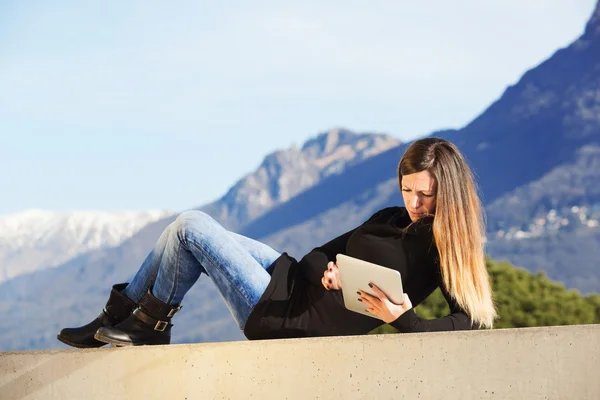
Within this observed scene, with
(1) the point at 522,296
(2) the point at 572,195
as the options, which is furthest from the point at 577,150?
(1) the point at 522,296

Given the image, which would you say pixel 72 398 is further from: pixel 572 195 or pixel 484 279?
pixel 572 195

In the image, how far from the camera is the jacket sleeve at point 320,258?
12.7 ft

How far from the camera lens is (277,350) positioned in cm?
338

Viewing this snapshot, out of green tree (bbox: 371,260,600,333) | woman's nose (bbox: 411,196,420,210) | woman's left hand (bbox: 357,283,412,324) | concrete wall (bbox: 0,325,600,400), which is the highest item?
woman's nose (bbox: 411,196,420,210)

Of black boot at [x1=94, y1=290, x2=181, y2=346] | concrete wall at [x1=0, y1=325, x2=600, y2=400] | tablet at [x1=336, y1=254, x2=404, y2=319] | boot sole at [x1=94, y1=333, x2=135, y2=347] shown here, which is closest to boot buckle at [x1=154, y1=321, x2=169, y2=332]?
black boot at [x1=94, y1=290, x2=181, y2=346]

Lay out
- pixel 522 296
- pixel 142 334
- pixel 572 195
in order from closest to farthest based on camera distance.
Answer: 1. pixel 142 334
2. pixel 522 296
3. pixel 572 195

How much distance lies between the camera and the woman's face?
3.79m

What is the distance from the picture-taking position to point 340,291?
12.4ft

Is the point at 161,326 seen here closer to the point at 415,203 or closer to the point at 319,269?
the point at 319,269

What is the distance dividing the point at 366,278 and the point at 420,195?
611 mm

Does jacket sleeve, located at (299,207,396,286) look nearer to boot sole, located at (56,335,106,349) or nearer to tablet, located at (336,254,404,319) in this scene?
tablet, located at (336,254,404,319)

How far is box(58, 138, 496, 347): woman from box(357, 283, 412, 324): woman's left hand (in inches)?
7.5

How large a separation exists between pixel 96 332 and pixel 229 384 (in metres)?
0.68

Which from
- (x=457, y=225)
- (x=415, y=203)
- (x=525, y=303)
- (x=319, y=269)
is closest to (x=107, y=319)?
(x=319, y=269)
